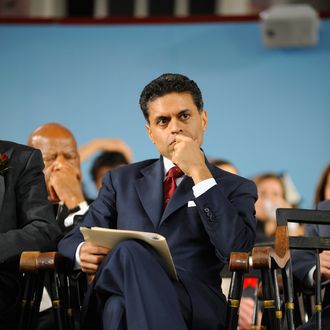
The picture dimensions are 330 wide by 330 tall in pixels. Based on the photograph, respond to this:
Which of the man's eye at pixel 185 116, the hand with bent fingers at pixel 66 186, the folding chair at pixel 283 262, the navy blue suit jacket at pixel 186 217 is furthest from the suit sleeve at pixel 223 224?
the hand with bent fingers at pixel 66 186

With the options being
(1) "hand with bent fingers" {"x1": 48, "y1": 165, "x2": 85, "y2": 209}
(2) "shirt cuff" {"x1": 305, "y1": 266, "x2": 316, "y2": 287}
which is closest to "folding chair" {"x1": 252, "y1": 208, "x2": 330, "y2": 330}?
(2) "shirt cuff" {"x1": 305, "y1": 266, "x2": 316, "y2": 287}

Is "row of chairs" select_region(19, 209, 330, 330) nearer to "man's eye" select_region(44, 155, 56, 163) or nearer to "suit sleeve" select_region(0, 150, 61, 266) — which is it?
"suit sleeve" select_region(0, 150, 61, 266)

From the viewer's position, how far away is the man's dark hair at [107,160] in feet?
24.0

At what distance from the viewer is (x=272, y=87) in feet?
26.8

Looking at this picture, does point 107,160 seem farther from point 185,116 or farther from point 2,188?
point 185,116

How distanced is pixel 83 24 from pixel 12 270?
14.5 feet

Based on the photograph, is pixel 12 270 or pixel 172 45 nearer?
pixel 12 270

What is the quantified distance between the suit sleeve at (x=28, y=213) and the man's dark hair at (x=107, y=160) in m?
2.79

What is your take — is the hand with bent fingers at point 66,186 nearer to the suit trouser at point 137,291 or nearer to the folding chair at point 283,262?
the folding chair at point 283,262

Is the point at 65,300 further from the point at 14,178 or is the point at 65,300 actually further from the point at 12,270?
the point at 14,178

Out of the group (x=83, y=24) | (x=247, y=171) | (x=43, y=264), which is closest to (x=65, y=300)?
(x=43, y=264)

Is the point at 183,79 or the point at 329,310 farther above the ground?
the point at 183,79

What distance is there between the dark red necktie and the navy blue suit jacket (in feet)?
0.11

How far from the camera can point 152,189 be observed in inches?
166
